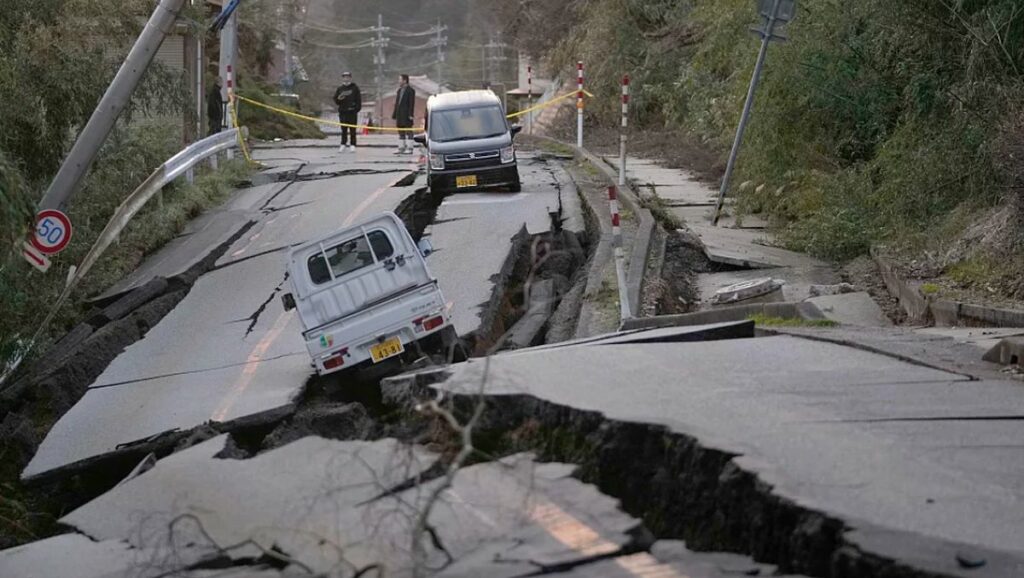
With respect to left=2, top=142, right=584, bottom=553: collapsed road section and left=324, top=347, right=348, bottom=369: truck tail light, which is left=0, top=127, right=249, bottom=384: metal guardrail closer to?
left=2, top=142, right=584, bottom=553: collapsed road section

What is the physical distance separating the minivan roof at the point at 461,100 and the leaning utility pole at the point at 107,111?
8.27 metres

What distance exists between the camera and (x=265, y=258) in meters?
18.5

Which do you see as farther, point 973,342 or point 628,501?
point 973,342

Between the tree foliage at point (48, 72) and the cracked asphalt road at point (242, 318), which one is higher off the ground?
the tree foliage at point (48, 72)

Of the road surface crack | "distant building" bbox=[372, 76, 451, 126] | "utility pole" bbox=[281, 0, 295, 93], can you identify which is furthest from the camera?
"distant building" bbox=[372, 76, 451, 126]

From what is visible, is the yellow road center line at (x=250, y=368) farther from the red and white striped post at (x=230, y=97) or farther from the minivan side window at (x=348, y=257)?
the red and white striped post at (x=230, y=97)

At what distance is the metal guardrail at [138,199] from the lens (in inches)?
651

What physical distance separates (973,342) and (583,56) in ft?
94.5

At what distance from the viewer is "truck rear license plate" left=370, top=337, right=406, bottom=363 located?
12.4m

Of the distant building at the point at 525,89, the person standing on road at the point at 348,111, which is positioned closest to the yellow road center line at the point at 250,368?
the person standing on road at the point at 348,111

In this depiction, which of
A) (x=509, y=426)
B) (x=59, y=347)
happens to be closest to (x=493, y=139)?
(x=59, y=347)

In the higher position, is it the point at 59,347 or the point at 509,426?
the point at 509,426

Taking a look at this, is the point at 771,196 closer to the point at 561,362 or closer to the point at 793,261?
the point at 793,261

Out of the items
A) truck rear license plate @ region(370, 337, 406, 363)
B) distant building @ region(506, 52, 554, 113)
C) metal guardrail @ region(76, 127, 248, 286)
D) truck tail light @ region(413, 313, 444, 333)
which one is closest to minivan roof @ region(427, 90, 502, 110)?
metal guardrail @ region(76, 127, 248, 286)
